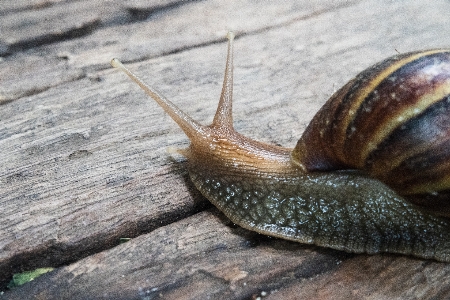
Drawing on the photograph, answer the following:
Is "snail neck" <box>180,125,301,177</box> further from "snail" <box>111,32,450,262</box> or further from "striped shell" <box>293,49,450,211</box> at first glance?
"striped shell" <box>293,49,450,211</box>

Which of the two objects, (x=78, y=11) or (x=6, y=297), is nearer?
(x=6, y=297)

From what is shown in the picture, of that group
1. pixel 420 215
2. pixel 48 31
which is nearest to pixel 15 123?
pixel 48 31

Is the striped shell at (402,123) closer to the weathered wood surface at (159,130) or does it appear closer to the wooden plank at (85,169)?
the weathered wood surface at (159,130)

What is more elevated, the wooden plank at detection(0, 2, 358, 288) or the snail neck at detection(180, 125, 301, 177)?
the snail neck at detection(180, 125, 301, 177)

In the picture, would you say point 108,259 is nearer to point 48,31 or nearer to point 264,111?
point 264,111

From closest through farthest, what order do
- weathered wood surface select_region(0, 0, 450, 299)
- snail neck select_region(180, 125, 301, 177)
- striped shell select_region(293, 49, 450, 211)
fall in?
striped shell select_region(293, 49, 450, 211) → weathered wood surface select_region(0, 0, 450, 299) → snail neck select_region(180, 125, 301, 177)

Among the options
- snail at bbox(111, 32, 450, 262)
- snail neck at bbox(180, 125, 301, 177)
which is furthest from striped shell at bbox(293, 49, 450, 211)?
snail neck at bbox(180, 125, 301, 177)

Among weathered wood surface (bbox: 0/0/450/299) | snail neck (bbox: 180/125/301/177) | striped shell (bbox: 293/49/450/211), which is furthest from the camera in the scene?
snail neck (bbox: 180/125/301/177)

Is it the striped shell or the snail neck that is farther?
the snail neck
